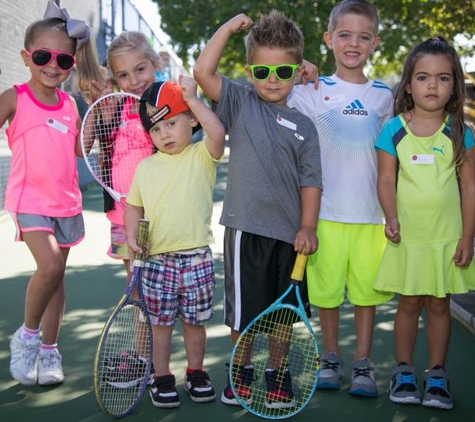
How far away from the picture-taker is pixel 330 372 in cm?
416

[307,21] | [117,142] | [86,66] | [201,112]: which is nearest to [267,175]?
[201,112]

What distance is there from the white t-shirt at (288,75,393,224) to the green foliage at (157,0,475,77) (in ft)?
49.1

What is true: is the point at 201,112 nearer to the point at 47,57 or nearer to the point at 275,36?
the point at 275,36

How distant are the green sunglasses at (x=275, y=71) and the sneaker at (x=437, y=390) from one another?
1.64 metres

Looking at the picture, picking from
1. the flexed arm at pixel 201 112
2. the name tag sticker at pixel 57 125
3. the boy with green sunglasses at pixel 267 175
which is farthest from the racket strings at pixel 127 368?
the name tag sticker at pixel 57 125

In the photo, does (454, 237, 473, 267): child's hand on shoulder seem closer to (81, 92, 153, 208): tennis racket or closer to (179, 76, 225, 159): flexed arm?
(179, 76, 225, 159): flexed arm

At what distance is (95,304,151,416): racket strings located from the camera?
3.72 metres

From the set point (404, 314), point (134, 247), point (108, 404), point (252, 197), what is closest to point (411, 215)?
point (404, 314)

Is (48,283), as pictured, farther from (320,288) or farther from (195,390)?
(320,288)

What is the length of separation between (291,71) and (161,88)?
610 millimetres

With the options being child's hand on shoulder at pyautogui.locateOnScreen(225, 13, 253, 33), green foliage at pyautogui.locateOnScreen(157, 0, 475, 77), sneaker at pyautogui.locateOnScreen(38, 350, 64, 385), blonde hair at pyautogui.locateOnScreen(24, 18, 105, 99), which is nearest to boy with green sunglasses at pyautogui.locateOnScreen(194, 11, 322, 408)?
child's hand on shoulder at pyautogui.locateOnScreen(225, 13, 253, 33)

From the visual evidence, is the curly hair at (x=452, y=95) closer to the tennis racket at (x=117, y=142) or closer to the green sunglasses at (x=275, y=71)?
the green sunglasses at (x=275, y=71)

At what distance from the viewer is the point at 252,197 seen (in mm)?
3775

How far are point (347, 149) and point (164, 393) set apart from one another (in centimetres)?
150
